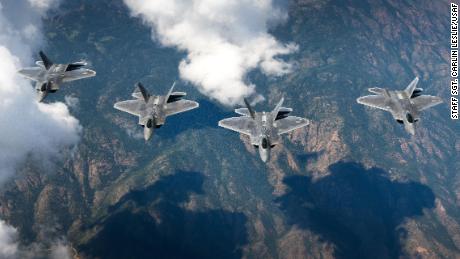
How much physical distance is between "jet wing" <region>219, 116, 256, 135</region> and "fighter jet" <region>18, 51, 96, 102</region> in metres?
41.0

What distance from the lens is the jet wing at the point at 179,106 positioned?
10488 centimetres

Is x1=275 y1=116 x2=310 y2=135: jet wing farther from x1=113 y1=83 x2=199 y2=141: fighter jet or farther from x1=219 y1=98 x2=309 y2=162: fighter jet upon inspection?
x1=113 y1=83 x2=199 y2=141: fighter jet

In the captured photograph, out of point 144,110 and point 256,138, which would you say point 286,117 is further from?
point 144,110

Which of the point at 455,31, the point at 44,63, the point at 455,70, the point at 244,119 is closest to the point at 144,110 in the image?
the point at 244,119

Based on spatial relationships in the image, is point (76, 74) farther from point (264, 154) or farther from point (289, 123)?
point (289, 123)

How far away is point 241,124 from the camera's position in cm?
10444

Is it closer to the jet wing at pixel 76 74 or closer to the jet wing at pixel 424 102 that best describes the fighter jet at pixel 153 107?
the jet wing at pixel 76 74

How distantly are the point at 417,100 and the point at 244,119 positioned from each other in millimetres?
52036

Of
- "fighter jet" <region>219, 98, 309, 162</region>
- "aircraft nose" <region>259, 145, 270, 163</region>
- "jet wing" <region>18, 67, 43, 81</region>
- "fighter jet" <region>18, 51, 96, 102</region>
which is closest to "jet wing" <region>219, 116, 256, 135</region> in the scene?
"fighter jet" <region>219, 98, 309, 162</region>

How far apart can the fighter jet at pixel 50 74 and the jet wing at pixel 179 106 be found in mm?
23699

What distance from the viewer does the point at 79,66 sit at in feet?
385

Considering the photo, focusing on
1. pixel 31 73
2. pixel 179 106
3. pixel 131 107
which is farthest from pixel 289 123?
pixel 31 73

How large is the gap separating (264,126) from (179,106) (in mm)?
25748

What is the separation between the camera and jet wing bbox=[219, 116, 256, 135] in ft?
333
